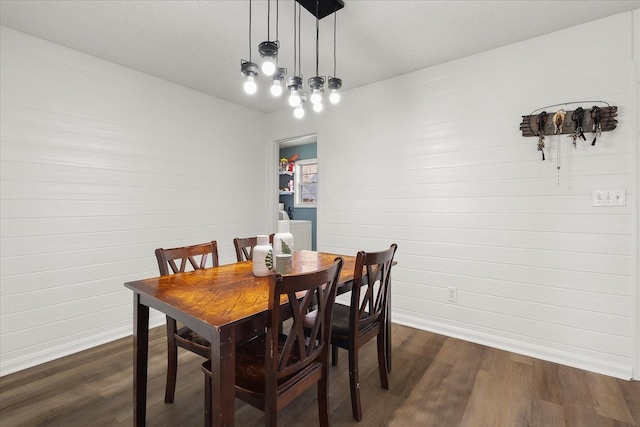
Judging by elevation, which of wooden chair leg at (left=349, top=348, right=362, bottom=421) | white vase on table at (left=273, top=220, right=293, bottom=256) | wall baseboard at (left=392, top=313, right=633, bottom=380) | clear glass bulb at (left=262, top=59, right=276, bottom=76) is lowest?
wall baseboard at (left=392, top=313, right=633, bottom=380)

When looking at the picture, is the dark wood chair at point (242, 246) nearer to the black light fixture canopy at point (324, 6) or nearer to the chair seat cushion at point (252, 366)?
the chair seat cushion at point (252, 366)

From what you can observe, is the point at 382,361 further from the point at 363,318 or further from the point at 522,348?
the point at 522,348

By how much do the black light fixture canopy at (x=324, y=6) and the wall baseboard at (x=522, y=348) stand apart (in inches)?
106

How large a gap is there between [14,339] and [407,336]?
310 centimetres

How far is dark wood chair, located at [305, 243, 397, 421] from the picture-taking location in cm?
167

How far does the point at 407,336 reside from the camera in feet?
9.05

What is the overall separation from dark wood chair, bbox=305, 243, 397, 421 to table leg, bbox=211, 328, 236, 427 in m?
0.74

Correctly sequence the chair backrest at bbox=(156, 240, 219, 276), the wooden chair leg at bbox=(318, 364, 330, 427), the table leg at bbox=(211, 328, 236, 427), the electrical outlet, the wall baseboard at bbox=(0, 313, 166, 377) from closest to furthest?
the table leg at bbox=(211, 328, 236, 427), the wooden chair leg at bbox=(318, 364, 330, 427), the chair backrest at bbox=(156, 240, 219, 276), the wall baseboard at bbox=(0, 313, 166, 377), the electrical outlet

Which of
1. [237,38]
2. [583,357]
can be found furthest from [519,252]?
[237,38]

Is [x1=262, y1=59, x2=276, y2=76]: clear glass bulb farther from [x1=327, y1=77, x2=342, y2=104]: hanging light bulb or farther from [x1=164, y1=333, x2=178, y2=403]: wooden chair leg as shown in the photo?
[x1=164, y1=333, x2=178, y2=403]: wooden chair leg

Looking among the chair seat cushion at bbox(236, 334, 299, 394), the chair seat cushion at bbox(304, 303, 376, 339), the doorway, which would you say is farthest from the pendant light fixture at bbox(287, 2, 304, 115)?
the doorway

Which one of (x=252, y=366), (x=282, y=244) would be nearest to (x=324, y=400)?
(x=252, y=366)

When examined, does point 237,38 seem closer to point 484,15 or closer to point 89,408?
point 484,15

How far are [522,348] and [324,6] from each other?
2.94 meters
